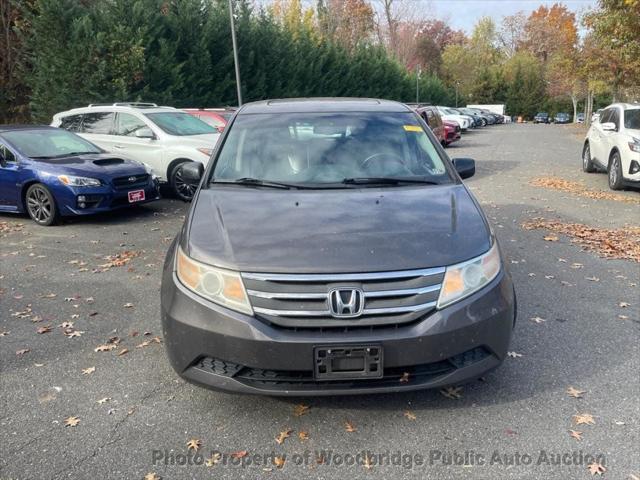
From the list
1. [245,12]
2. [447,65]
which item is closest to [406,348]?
[245,12]

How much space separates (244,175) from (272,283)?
140 centimetres

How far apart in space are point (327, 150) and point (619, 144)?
8763mm

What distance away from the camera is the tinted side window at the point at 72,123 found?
36.9ft

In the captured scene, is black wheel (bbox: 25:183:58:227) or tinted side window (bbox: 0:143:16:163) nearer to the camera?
black wheel (bbox: 25:183:58:227)

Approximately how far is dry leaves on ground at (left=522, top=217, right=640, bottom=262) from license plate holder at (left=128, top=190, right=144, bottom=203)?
5.81m

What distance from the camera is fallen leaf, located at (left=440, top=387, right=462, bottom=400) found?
3.35m

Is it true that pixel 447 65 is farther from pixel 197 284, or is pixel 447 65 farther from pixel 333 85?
pixel 197 284

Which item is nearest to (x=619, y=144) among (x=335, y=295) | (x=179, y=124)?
(x=179, y=124)

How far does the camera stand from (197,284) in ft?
9.84

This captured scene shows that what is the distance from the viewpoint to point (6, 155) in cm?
871

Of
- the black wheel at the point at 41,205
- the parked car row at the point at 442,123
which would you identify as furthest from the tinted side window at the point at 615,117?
the black wheel at the point at 41,205

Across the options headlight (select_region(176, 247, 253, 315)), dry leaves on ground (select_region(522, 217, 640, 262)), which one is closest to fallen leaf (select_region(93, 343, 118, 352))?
headlight (select_region(176, 247, 253, 315))

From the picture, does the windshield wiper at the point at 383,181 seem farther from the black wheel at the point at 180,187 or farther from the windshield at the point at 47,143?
the black wheel at the point at 180,187

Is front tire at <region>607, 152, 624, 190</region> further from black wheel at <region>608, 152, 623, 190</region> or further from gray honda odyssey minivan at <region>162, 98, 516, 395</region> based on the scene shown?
gray honda odyssey minivan at <region>162, 98, 516, 395</region>
